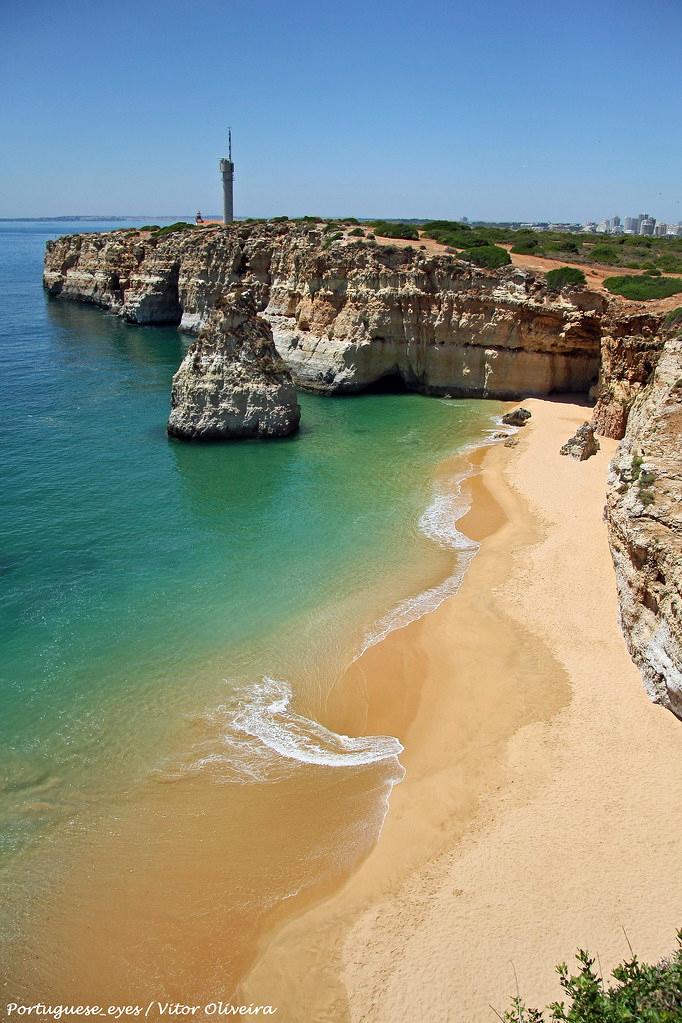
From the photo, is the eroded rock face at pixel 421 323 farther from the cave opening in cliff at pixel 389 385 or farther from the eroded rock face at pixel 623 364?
the eroded rock face at pixel 623 364

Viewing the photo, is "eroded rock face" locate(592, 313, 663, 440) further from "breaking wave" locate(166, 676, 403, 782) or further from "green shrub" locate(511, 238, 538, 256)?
"breaking wave" locate(166, 676, 403, 782)

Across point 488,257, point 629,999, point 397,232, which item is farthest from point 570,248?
point 629,999

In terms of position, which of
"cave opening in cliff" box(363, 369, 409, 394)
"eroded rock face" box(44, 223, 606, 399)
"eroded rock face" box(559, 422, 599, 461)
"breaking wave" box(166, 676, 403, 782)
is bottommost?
"breaking wave" box(166, 676, 403, 782)

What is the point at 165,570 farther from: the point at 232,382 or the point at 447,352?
the point at 447,352

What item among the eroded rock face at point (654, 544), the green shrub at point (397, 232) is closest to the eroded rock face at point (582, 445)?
the eroded rock face at point (654, 544)

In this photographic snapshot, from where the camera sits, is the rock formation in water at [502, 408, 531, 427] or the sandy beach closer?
the sandy beach

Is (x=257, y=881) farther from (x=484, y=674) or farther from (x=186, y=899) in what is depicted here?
(x=484, y=674)

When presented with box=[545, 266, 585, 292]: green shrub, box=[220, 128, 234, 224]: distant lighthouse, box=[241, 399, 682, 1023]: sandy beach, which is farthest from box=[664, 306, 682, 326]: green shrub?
box=[220, 128, 234, 224]: distant lighthouse

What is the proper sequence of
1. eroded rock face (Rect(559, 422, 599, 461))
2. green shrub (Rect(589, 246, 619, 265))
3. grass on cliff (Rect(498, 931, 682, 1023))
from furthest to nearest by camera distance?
green shrub (Rect(589, 246, 619, 265))
eroded rock face (Rect(559, 422, 599, 461))
grass on cliff (Rect(498, 931, 682, 1023))
